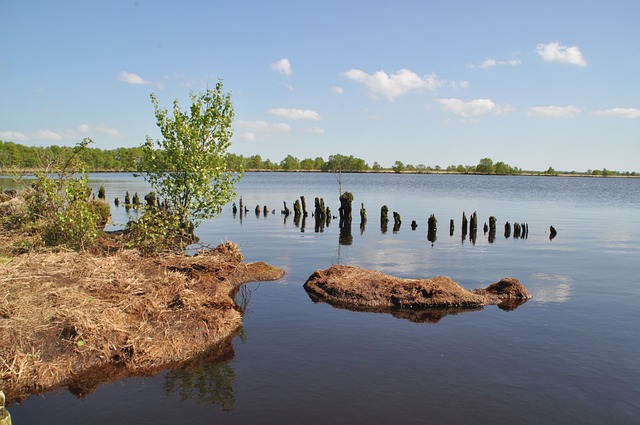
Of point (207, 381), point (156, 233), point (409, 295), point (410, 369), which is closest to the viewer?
point (207, 381)

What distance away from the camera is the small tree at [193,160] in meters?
19.9

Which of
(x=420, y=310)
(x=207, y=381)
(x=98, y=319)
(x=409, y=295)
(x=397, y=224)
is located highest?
(x=98, y=319)

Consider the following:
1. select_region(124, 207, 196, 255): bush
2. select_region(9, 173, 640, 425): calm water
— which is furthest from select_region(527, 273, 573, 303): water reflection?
select_region(124, 207, 196, 255): bush

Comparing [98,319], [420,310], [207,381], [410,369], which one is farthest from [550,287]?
[98,319]

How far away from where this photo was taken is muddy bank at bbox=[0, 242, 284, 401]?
34.2 ft

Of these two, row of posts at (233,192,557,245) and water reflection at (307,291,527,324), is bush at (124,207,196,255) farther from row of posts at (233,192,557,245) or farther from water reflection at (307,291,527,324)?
row of posts at (233,192,557,245)

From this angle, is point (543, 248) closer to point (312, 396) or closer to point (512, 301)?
point (512, 301)

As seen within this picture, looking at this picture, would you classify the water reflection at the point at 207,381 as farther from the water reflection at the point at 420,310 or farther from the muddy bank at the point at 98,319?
the water reflection at the point at 420,310

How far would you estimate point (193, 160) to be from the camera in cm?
1972

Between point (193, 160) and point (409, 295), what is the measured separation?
10.4 m

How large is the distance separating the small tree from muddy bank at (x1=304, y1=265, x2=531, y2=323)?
6.11 m

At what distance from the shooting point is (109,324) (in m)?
11.5

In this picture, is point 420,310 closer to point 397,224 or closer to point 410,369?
point 410,369

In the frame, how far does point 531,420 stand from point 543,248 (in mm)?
23747
